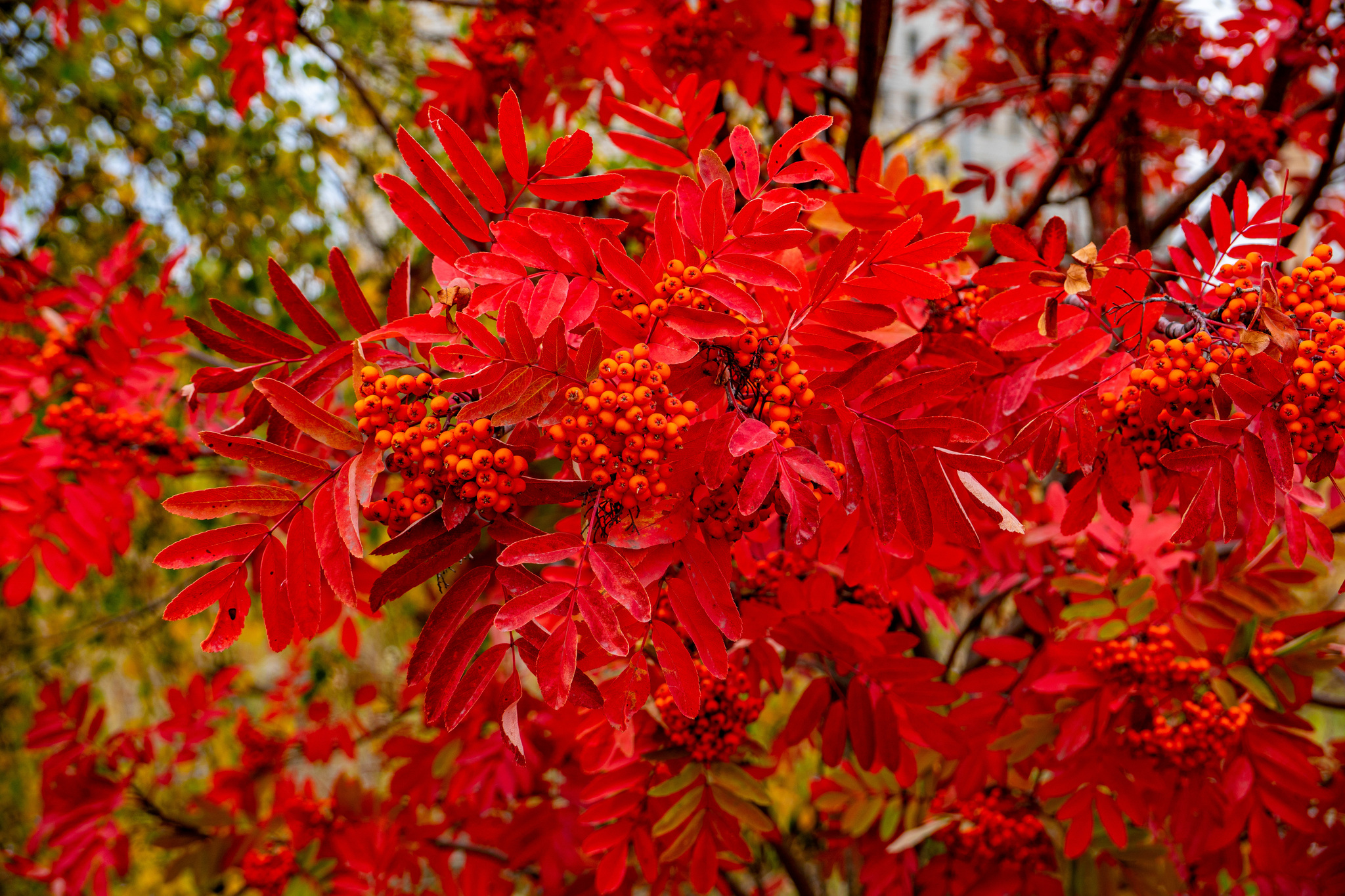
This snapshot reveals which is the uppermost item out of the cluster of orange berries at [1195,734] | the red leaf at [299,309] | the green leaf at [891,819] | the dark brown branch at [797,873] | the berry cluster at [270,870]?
the red leaf at [299,309]

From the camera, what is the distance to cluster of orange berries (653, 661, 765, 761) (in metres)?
1.65

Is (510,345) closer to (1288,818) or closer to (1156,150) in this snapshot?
(1288,818)

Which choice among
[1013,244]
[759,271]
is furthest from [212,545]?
[1013,244]

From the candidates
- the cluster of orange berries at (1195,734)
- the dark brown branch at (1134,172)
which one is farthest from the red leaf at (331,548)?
the dark brown branch at (1134,172)

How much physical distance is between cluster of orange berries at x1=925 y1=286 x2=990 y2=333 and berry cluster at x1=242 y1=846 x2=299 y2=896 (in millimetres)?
2306

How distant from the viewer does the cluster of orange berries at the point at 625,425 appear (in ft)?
3.19

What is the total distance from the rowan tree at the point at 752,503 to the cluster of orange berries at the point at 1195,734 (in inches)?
0.4

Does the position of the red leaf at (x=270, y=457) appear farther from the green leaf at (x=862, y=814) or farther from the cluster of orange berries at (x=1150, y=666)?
the green leaf at (x=862, y=814)

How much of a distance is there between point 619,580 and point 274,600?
0.46 m

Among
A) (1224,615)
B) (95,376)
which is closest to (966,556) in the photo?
(1224,615)

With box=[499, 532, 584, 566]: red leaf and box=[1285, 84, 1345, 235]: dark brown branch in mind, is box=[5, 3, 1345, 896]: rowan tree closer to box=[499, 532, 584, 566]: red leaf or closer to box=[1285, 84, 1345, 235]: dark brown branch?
box=[499, 532, 584, 566]: red leaf

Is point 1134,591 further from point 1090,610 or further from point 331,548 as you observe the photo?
point 331,548

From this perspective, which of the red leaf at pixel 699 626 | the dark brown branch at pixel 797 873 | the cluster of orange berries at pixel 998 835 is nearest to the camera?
the red leaf at pixel 699 626

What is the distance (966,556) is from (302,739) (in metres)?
2.31
